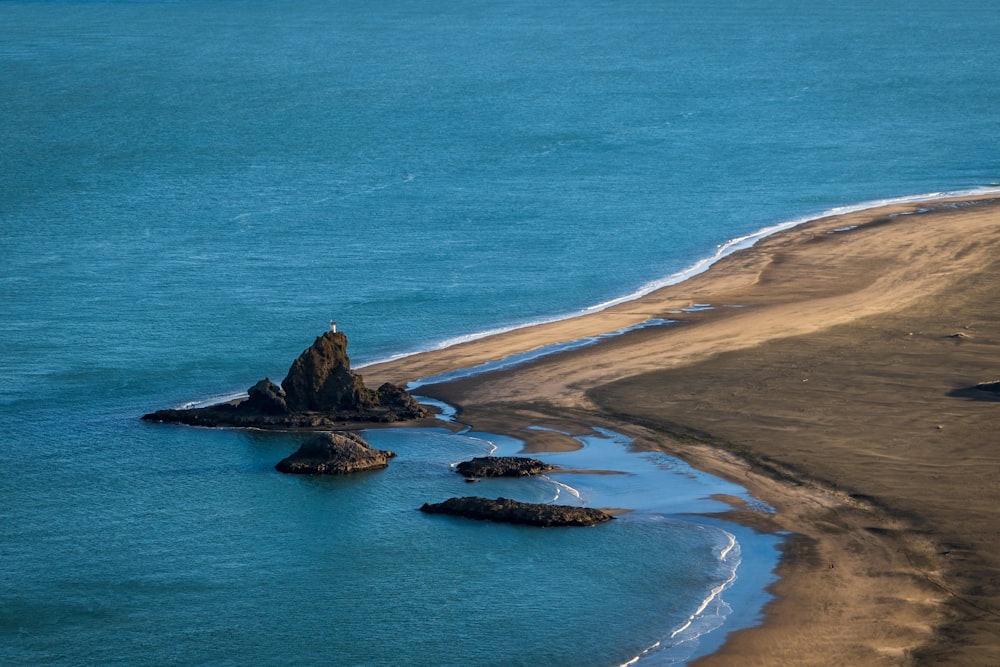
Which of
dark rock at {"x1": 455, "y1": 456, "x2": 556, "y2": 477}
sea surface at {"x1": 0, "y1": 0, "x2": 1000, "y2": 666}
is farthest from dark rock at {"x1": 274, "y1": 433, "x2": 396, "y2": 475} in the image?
dark rock at {"x1": 455, "y1": 456, "x2": 556, "y2": 477}

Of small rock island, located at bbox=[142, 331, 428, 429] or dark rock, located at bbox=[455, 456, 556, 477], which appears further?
small rock island, located at bbox=[142, 331, 428, 429]

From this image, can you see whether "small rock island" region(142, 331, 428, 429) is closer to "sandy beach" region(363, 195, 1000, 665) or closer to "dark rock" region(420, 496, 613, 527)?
"sandy beach" region(363, 195, 1000, 665)

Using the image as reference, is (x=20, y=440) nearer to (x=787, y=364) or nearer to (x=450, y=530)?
(x=450, y=530)

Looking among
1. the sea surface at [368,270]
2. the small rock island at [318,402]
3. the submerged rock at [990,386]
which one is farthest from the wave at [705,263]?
the submerged rock at [990,386]

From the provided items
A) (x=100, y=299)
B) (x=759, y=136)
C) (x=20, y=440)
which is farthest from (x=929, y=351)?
(x=759, y=136)

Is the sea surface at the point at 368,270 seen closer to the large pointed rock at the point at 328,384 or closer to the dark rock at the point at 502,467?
the dark rock at the point at 502,467

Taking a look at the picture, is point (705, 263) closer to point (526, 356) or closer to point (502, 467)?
point (526, 356)

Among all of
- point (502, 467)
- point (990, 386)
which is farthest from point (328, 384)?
point (990, 386)
